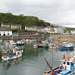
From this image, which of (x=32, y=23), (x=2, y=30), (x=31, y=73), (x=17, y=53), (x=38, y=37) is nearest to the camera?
(x=31, y=73)

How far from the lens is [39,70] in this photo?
19828 millimetres

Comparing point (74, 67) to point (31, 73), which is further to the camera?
point (31, 73)

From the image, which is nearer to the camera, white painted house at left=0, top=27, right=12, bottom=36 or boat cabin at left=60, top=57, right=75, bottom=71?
boat cabin at left=60, top=57, right=75, bottom=71

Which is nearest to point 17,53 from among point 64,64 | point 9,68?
point 9,68

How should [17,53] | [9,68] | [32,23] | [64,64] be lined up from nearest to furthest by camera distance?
1. [64,64]
2. [9,68]
3. [17,53]
4. [32,23]

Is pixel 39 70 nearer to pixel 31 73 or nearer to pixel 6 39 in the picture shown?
pixel 31 73

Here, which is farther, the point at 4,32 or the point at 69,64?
the point at 4,32

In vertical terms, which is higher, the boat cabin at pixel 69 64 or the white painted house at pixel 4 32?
the white painted house at pixel 4 32

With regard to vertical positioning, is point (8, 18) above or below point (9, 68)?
above

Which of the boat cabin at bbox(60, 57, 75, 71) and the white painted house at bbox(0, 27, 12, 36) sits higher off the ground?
the white painted house at bbox(0, 27, 12, 36)

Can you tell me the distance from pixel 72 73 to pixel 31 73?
6062mm

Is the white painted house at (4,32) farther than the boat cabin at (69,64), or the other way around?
the white painted house at (4,32)

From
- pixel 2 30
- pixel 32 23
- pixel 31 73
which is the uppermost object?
pixel 32 23

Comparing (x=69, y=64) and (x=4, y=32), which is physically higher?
(x=4, y=32)
